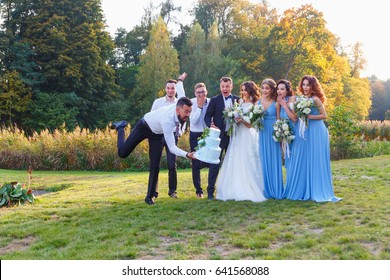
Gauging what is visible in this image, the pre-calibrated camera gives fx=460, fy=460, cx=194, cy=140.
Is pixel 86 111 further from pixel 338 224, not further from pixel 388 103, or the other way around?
pixel 388 103

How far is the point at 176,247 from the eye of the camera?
5277mm

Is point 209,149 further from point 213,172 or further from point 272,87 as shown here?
point 272,87

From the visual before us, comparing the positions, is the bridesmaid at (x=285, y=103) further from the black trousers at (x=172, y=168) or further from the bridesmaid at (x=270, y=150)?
the black trousers at (x=172, y=168)

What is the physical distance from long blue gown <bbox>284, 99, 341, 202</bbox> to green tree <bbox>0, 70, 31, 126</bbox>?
2972 cm

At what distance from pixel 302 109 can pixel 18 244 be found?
4951 mm

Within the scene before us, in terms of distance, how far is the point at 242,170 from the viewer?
8078 mm

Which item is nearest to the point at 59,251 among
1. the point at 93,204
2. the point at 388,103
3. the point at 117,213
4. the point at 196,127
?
the point at 117,213

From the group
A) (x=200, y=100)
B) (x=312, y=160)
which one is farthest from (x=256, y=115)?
(x=312, y=160)

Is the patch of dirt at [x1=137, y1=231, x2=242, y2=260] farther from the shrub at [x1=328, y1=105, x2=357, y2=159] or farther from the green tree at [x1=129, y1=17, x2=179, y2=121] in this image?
the green tree at [x1=129, y1=17, x2=179, y2=121]

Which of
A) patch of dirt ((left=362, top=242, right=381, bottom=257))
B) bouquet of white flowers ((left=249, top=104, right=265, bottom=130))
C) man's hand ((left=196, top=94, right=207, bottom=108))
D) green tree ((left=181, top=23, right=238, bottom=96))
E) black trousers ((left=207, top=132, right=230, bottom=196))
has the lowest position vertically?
patch of dirt ((left=362, top=242, right=381, bottom=257))

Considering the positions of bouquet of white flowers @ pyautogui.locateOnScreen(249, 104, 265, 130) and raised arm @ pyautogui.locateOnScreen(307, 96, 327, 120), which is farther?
bouquet of white flowers @ pyautogui.locateOnScreen(249, 104, 265, 130)

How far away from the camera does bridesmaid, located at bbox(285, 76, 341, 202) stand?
7926 millimetres

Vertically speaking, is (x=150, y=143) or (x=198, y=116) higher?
(x=198, y=116)

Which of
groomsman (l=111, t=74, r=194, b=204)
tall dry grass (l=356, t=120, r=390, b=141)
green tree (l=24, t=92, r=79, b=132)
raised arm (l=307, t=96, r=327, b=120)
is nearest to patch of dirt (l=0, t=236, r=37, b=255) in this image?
groomsman (l=111, t=74, r=194, b=204)
